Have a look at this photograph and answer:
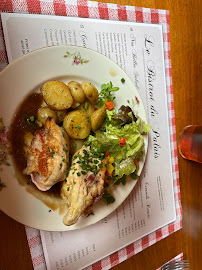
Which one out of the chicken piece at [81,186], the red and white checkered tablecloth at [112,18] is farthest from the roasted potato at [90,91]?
the red and white checkered tablecloth at [112,18]

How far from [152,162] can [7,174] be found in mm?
911

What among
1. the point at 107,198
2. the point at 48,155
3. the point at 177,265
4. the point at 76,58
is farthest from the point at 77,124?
the point at 177,265

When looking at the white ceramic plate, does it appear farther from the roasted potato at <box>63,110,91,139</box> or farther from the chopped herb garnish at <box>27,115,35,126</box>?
the roasted potato at <box>63,110,91,139</box>

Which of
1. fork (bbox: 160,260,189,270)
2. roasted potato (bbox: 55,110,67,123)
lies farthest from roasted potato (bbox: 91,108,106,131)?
fork (bbox: 160,260,189,270)

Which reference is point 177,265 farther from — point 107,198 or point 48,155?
point 48,155

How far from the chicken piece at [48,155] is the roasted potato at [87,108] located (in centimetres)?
19

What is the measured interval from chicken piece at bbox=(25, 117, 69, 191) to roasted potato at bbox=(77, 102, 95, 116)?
19 centimetres

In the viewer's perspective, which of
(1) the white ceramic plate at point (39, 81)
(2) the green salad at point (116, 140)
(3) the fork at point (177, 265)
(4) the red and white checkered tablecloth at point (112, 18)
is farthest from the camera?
(3) the fork at point (177, 265)

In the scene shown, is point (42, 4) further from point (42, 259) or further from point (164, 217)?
point (164, 217)

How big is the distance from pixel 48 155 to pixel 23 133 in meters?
0.17

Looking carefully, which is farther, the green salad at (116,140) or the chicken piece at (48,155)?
the green salad at (116,140)

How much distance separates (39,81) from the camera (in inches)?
45.3

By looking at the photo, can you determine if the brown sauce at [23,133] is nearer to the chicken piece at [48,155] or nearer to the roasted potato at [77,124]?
the chicken piece at [48,155]

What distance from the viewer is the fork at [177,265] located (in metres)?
1.68
